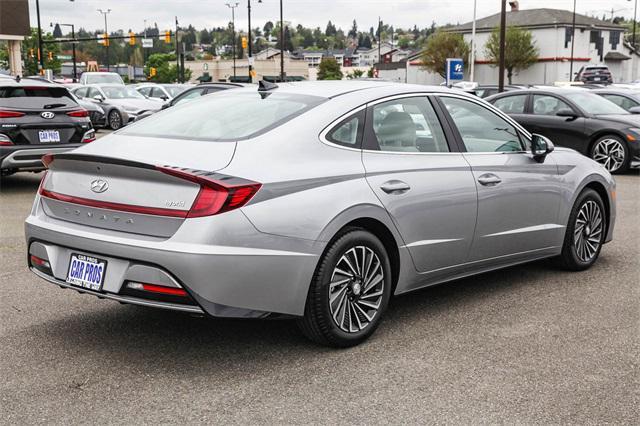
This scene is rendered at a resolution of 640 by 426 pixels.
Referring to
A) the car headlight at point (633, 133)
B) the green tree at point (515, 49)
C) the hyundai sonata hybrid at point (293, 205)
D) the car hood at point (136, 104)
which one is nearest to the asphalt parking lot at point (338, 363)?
the hyundai sonata hybrid at point (293, 205)

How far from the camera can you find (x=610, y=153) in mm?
14594

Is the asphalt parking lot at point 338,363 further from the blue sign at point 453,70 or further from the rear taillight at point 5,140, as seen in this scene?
the blue sign at point 453,70

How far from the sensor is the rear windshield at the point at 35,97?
11.0 m

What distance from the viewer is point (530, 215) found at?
19.4 ft

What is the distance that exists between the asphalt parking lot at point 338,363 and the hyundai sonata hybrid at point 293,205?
0.31 m

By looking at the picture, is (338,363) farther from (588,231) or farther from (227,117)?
(588,231)

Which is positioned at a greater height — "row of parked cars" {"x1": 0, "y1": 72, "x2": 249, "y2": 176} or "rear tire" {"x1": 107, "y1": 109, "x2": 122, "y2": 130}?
"row of parked cars" {"x1": 0, "y1": 72, "x2": 249, "y2": 176}

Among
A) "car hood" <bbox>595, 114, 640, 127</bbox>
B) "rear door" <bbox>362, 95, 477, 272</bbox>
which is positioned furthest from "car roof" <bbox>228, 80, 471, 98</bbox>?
"car hood" <bbox>595, 114, 640, 127</bbox>

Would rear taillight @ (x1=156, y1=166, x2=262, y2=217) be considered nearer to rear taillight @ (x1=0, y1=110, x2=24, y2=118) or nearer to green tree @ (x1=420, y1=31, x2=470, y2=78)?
rear taillight @ (x1=0, y1=110, x2=24, y2=118)

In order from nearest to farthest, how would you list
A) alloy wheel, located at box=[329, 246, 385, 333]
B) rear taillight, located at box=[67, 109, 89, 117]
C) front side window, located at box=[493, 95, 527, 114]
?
1. alloy wheel, located at box=[329, 246, 385, 333]
2. rear taillight, located at box=[67, 109, 89, 117]
3. front side window, located at box=[493, 95, 527, 114]

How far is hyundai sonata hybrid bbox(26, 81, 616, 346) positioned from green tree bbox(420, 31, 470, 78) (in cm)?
7639

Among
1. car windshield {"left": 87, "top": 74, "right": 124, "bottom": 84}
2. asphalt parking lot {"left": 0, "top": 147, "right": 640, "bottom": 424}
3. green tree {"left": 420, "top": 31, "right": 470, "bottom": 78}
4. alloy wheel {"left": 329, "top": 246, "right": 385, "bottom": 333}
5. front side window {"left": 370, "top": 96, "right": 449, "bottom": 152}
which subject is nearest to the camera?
asphalt parking lot {"left": 0, "top": 147, "right": 640, "bottom": 424}

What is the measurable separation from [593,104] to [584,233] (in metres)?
9.29

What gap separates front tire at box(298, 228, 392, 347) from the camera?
4.38 meters
